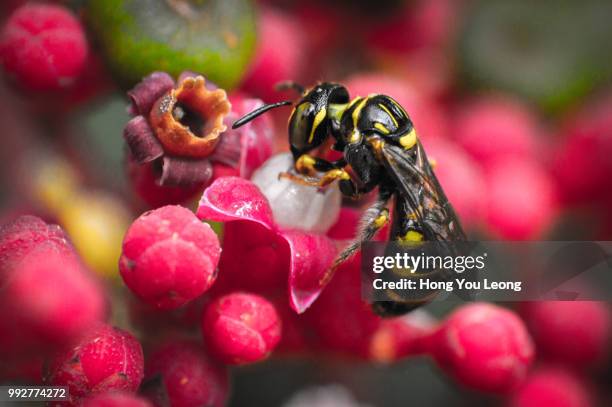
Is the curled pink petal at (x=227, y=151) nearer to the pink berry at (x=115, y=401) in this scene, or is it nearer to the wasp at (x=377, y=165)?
the wasp at (x=377, y=165)

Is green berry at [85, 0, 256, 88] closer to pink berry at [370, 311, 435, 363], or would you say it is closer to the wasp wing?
the wasp wing

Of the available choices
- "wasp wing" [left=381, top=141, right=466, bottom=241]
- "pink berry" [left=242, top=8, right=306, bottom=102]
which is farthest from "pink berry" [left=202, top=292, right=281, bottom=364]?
"pink berry" [left=242, top=8, right=306, bottom=102]

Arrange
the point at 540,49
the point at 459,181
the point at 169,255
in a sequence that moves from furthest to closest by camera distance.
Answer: the point at 540,49 < the point at 459,181 < the point at 169,255

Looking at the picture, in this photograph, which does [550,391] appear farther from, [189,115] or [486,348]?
[189,115]

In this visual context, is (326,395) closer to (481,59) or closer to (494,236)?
(494,236)

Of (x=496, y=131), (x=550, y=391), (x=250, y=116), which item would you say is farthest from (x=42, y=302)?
(x=496, y=131)

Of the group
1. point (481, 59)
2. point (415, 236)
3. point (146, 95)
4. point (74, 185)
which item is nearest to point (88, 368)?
point (146, 95)
